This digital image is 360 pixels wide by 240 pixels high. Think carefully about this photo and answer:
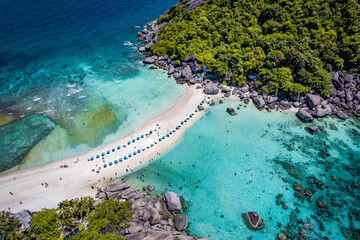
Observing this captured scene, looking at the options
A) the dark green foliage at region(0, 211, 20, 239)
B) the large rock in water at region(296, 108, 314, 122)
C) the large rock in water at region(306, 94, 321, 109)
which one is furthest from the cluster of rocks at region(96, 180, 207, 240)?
the large rock in water at region(306, 94, 321, 109)

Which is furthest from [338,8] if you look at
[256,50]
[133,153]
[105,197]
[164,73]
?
[105,197]

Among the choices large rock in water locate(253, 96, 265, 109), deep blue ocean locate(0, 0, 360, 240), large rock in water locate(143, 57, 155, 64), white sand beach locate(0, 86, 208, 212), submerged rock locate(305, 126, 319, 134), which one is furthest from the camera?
large rock in water locate(143, 57, 155, 64)

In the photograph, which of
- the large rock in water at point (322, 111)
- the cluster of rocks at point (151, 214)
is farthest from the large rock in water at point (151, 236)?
the large rock in water at point (322, 111)

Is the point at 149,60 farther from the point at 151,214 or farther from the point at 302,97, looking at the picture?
the point at 151,214

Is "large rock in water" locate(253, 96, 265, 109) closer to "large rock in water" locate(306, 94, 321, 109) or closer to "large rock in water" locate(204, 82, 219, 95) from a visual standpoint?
"large rock in water" locate(204, 82, 219, 95)

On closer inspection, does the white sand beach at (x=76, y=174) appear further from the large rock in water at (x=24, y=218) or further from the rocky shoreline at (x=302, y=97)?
the rocky shoreline at (x=302, y=97)

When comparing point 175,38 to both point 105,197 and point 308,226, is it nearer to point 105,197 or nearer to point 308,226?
point 105,197
